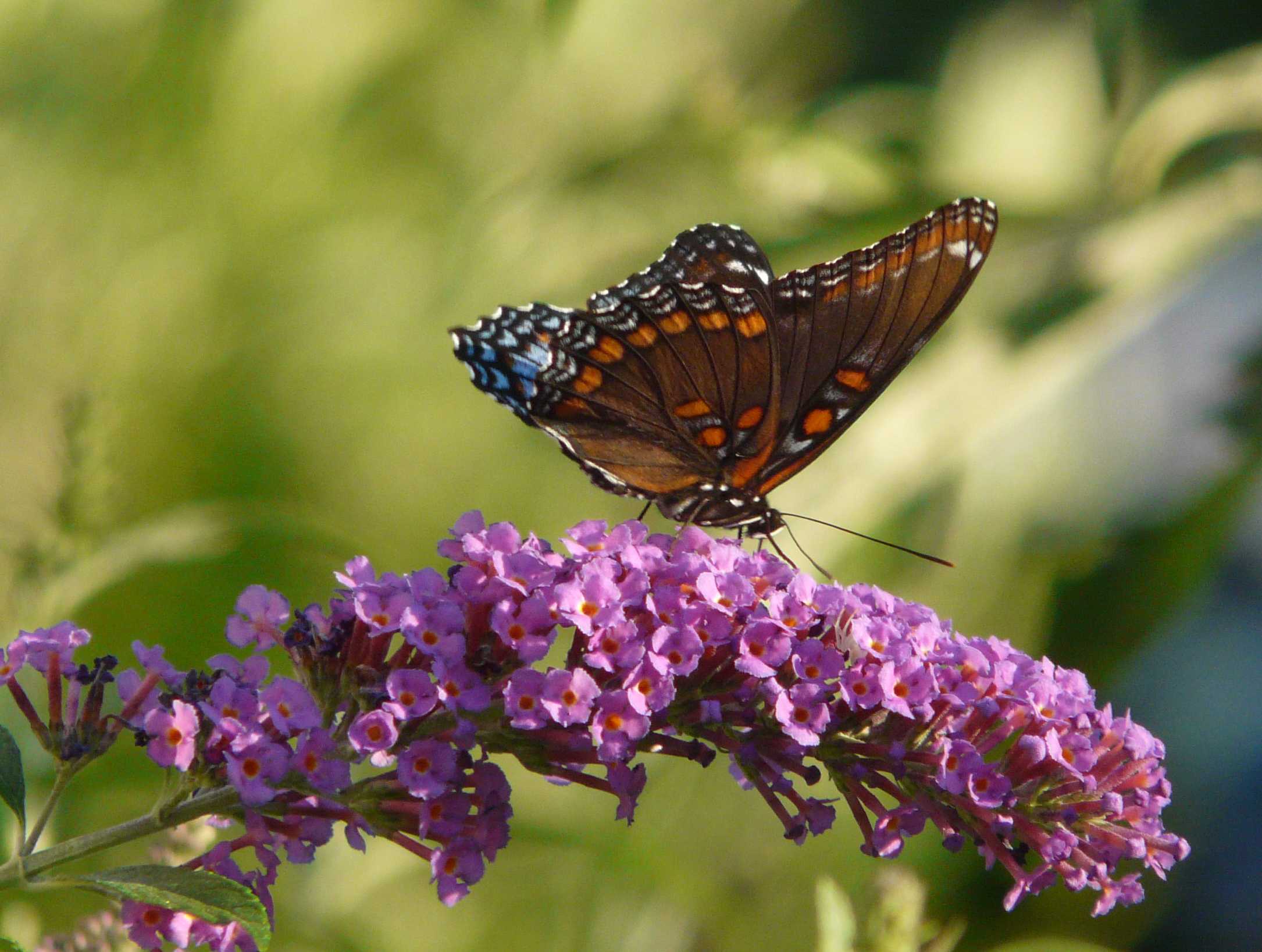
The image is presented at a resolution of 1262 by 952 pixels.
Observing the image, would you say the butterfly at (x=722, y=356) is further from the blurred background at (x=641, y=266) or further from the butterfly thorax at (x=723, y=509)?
the blurred background at (x=641, y=266)

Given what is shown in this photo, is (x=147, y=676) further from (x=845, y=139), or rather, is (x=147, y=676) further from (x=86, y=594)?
(x=845, y=139)

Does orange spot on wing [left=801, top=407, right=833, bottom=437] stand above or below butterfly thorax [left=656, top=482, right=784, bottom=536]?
above

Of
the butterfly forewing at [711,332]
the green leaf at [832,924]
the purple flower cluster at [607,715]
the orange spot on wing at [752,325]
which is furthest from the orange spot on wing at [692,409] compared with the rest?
the green leaf at [832,924]

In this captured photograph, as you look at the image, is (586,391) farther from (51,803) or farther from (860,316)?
(51,803)

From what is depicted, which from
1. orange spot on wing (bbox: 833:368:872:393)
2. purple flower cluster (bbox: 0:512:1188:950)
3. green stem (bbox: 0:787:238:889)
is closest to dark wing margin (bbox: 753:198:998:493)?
orange spot on wing (bbox: 833:368:872:393)

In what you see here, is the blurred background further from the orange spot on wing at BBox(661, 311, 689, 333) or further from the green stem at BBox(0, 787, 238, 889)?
the green stem at BBox(0, 787, 238, 889)

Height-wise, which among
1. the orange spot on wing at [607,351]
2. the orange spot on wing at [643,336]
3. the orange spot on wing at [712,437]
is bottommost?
the orange spot on wing at [712,437]

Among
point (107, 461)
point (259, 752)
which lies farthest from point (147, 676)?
point (107, 461)

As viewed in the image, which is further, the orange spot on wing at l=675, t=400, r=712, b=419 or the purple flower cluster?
the orange spot on wing at l=675, t=400, r=712, b=419
